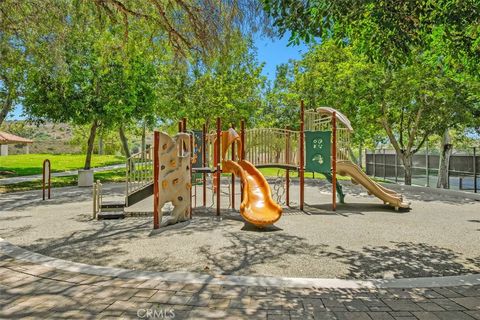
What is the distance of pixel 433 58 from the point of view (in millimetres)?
8070

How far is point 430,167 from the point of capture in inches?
729

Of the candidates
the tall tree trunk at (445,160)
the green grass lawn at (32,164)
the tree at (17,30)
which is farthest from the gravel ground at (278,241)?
the green grass lawn at (32,164)

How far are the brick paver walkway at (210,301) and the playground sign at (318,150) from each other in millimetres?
6573

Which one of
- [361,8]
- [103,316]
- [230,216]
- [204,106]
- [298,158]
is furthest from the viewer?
[204,106]

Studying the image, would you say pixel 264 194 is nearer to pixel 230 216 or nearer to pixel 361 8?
pixel 230 216

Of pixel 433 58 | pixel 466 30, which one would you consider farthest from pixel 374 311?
pixel 433 58

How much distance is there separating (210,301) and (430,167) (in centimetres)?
1824

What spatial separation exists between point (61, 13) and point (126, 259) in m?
9.10

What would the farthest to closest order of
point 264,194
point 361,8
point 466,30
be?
point 264,194
point 466,30
point 361,8

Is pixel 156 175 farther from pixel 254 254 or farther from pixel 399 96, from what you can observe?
pixel 399 96

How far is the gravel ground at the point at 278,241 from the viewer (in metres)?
5.10

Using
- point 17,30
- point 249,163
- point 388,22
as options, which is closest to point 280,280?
point 388,22

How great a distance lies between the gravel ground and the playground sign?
1336 millimetres

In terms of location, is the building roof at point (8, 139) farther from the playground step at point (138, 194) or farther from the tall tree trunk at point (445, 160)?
the tall tree trunk at point (445, 160)
